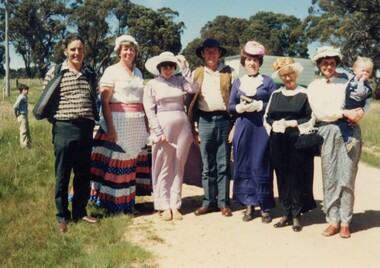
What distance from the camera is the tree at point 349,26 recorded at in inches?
1077

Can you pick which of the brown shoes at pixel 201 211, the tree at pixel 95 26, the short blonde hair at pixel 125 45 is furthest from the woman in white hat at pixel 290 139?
the tree at pixel 95 26

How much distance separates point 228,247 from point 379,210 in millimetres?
2432

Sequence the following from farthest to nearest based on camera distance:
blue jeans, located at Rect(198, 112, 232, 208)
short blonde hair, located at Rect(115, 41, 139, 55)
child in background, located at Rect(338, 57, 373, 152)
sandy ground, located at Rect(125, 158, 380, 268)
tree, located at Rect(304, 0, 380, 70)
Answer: tree, located at Rect(304, 0, 380, 70) < blue jeans, located at Rect(198, 112, 232, 208) < short blonde hair, located at Rect(115, 41, 139, 55) < child in background, located at Rect(338, 57, 373, 152) < sandy ground, located at Rect(125, 158, 380, 268)

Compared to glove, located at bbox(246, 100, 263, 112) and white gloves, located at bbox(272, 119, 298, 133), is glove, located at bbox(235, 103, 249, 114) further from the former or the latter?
white gloves, located at bbox(272, 119, 298, 133)

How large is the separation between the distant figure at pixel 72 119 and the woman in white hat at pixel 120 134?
10.6 inches

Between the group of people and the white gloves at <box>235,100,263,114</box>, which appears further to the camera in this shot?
the white gloves at <box>235,100,263,114</box>

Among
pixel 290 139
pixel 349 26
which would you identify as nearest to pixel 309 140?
pixel 290 139

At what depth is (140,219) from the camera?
5398 mm

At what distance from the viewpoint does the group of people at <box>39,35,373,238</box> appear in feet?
15.2

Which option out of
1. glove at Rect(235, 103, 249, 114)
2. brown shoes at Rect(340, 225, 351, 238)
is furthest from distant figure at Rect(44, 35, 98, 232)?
brown shoes at Rect(340, 225, 351, 238)

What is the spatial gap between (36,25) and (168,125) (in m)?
51.2

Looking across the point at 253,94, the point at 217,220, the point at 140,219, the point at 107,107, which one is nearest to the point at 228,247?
the point at 217,220

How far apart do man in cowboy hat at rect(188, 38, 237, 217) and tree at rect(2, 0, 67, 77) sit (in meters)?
47.2

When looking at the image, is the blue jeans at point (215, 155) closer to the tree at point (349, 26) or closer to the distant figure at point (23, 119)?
the distant figure at point (23, 119)
